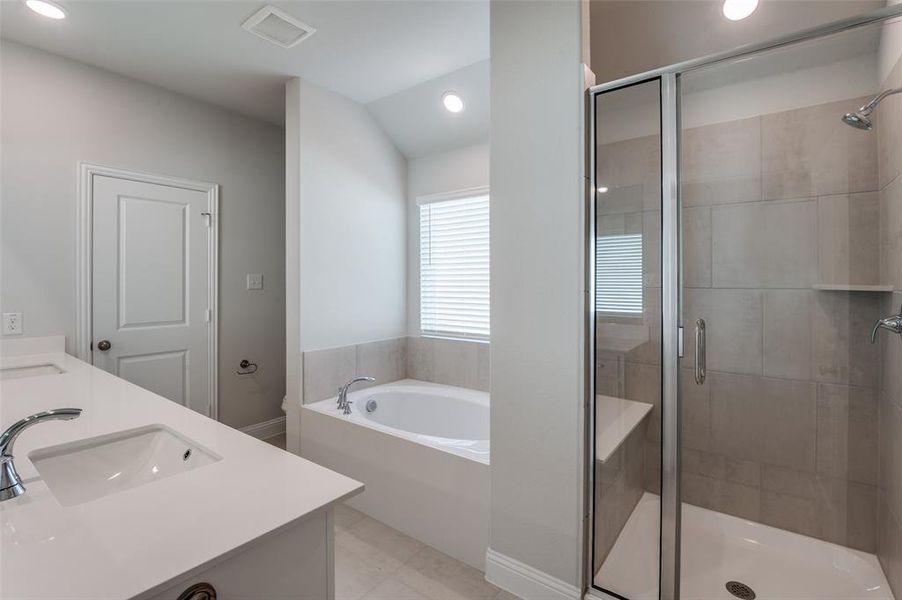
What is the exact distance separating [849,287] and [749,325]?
351mm

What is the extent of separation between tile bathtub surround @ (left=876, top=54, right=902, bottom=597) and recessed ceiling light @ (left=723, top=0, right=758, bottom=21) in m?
0.57

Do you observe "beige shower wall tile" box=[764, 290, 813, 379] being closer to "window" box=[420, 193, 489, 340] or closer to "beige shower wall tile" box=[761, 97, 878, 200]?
"beige shower wall tile" box=[761, 97, 878, 200]

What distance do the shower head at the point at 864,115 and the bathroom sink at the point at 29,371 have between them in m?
3.54

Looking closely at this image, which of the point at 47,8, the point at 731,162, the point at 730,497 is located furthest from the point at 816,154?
the point at 47,8

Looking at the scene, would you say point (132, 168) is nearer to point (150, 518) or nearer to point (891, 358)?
point (150, 518)

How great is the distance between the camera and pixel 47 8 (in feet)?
6.70

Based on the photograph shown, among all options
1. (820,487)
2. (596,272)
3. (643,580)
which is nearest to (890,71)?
(596,272)

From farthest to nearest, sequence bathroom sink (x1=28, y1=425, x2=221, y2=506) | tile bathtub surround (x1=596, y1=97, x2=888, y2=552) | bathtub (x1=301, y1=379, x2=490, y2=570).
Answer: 1. bathtub (x1=301, y1=379, x2=490, y2=570)
2. tile bathtub surround (x1=596, y1=97, x2=888, y2=552)
3. bathroom sink (x1=28, y1=425, x2=221, y2=506)

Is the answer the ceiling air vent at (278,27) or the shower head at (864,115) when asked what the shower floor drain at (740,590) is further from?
the ceiling air vent at (278,27)

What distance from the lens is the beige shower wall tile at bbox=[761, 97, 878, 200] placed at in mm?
1550

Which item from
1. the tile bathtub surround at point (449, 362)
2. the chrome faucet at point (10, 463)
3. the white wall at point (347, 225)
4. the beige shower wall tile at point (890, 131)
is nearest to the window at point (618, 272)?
the beige shower wall tile at point (890, 131)

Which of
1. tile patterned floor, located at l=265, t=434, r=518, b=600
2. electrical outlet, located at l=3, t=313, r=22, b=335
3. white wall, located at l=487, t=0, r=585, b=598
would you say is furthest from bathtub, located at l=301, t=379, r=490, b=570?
electrical outlet, located at l=3, t=313, r=22, b=335

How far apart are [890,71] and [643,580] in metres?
1.92

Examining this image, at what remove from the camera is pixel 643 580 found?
157cm
